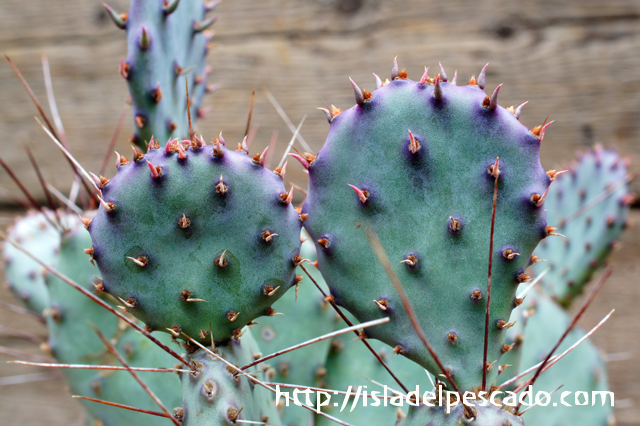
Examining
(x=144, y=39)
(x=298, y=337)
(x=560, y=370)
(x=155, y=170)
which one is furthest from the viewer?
(x=560, y=370)

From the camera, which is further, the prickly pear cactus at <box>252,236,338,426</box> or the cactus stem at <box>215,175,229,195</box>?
the prickly pear cactus at <box>252,236,338,426</box>

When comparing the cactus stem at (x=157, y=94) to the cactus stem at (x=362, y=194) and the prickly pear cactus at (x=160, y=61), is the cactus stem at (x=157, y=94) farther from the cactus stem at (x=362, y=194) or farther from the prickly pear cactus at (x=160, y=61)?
the cactus stem at (x=362, y=194)

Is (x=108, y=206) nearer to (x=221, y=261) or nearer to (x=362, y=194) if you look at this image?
(x=221, y=261)

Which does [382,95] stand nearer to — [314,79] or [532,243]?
[532,243]

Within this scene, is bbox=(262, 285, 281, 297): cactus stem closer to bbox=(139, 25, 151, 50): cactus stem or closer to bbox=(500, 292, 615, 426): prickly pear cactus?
bbox=(139, 25, 151, 50): cactus stem

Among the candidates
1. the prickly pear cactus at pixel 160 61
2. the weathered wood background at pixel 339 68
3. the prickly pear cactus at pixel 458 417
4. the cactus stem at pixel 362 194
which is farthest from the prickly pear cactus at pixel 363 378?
the weathered wood background at pixel 339 68

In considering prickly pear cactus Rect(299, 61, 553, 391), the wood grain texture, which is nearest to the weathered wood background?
the wood grain texture

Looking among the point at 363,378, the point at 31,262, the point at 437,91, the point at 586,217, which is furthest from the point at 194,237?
the point at 586,217
